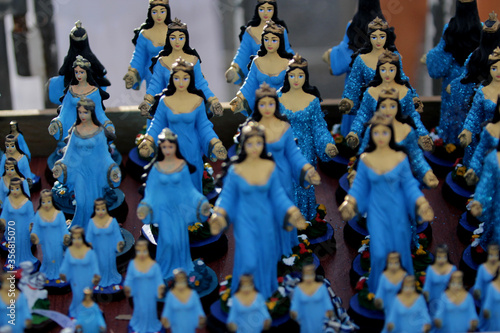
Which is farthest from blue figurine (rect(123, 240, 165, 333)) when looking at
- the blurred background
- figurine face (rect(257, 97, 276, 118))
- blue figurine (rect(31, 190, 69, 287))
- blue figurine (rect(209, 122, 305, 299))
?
the blurred background

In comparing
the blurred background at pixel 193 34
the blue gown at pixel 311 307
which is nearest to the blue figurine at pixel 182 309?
the blue gown at pixel 311 307

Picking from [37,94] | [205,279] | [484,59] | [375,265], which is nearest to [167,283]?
[205,279]

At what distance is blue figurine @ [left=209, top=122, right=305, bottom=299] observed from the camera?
6969mm

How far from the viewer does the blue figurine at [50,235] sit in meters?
7.67

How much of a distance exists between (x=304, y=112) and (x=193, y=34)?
6.90 metres

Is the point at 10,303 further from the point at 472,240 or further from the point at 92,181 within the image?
the point at 472,240

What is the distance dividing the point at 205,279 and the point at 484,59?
3019 millimetres

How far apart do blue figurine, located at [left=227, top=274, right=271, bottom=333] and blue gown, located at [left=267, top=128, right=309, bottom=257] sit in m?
0.98

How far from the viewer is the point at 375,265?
24.3 ft

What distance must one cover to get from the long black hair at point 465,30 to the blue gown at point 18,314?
15.1 feet

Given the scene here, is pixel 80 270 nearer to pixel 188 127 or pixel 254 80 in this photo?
pixel 188 127

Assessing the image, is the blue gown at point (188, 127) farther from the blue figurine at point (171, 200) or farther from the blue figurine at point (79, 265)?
the blue figurine at point (79, 265)

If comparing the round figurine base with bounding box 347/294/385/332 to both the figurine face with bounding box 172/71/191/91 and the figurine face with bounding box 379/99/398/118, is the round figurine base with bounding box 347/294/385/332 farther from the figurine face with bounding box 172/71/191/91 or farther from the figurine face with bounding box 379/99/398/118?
the figurine face with bounding box 172/71/191/91

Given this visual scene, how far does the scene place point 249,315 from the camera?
6.68 meters
